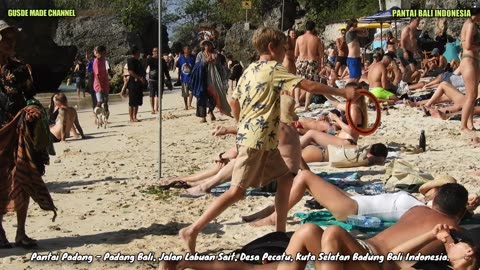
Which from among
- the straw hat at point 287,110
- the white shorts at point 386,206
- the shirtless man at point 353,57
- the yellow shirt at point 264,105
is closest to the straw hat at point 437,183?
the white shorts at point 386,206

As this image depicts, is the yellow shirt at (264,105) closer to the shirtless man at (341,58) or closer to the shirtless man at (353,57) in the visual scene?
the shirtless man at (353,57)

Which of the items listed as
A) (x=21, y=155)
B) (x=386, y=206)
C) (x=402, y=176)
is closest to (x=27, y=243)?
(x=21, y=155)

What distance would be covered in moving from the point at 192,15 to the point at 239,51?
31473mm

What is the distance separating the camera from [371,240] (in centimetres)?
424

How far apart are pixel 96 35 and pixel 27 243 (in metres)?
38.0

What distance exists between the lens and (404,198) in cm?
578

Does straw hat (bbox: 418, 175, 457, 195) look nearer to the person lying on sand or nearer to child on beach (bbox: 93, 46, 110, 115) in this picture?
the person lying on sand

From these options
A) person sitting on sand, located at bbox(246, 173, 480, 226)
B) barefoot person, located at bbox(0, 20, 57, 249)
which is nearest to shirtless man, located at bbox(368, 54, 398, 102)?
person sitting on sand, located at bbox(246, 173, 480, 226)

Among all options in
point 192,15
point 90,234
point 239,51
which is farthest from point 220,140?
point 192,15

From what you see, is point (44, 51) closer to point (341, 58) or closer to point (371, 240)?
point (341, 58)

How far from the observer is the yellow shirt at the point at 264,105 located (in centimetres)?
523

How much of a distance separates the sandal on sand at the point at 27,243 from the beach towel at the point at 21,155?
27cm

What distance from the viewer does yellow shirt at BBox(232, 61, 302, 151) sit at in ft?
17.1

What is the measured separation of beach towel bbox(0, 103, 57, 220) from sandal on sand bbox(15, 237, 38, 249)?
0.88 ft
